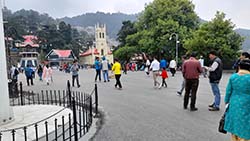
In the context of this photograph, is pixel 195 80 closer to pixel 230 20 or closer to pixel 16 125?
pixel 16 125

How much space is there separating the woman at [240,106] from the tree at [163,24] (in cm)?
3644

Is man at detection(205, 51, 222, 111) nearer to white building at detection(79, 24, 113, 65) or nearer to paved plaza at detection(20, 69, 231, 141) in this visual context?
paved plaza at detection(20, 69, 231, 141)

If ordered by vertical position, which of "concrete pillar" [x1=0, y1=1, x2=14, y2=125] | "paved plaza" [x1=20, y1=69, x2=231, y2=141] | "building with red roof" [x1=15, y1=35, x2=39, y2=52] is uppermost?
"building with red roof" [x1=15, y1=35, x2=39, y2=52]

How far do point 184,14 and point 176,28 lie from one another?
20.2 feet

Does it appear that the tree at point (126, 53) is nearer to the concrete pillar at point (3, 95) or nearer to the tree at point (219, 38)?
the tree at point (219, 38)

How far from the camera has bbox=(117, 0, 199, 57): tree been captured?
41.2 meters

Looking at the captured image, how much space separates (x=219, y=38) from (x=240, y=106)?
1155 inches

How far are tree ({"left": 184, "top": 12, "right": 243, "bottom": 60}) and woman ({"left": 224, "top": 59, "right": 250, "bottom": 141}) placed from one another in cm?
2846

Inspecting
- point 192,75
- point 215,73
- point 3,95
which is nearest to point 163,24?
point 192,75

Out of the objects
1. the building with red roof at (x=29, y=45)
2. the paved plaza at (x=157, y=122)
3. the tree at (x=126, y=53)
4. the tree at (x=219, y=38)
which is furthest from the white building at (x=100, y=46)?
the paved plaza at (x=157, y=122)

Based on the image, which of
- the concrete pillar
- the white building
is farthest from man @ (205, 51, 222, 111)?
the white building

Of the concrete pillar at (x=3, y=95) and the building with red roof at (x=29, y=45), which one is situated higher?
the building with red roof at (x=29, y=45)

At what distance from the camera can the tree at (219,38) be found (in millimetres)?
32250

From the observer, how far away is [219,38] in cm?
3216
